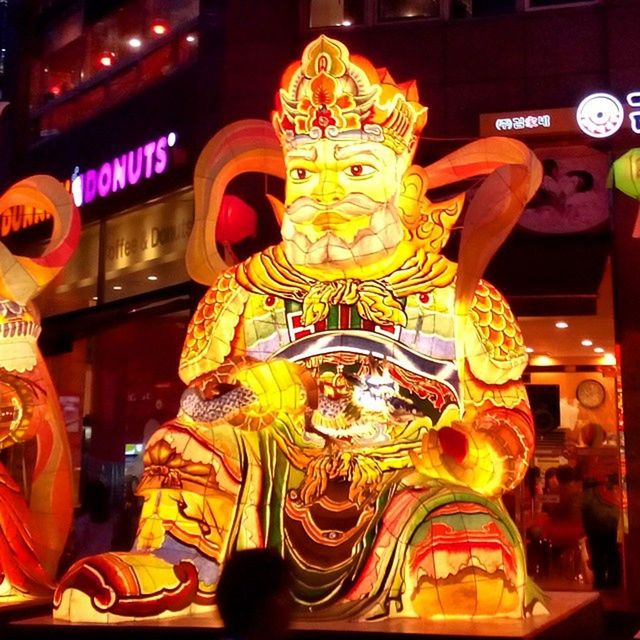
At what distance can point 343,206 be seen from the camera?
5.15m

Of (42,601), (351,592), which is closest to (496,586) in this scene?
(351,592)

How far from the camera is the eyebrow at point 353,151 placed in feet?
17.1

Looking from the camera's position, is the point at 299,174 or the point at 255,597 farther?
the point at 299,174

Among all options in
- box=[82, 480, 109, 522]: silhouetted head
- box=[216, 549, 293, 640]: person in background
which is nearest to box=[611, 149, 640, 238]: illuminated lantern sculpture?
box=[216, 549, 293, 640]: person in background

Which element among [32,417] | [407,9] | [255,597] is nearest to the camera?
[255,597]

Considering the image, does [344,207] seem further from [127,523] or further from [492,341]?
[127,523]

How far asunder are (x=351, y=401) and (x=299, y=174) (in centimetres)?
110

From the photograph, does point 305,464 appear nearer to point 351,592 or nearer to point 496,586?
point 351,592

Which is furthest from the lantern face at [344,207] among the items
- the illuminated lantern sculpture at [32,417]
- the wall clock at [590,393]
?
the wall clock at [590,393]

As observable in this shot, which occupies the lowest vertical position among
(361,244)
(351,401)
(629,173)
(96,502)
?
(96,502)

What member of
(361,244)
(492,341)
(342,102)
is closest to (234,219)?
(342,102)

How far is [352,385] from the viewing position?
204 inches

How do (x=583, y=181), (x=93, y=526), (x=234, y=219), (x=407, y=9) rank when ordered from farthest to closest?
(x=93, y=526), (x=407, y=9), (x=583, y=181), (x=234, y=219)

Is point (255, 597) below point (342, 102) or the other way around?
below
